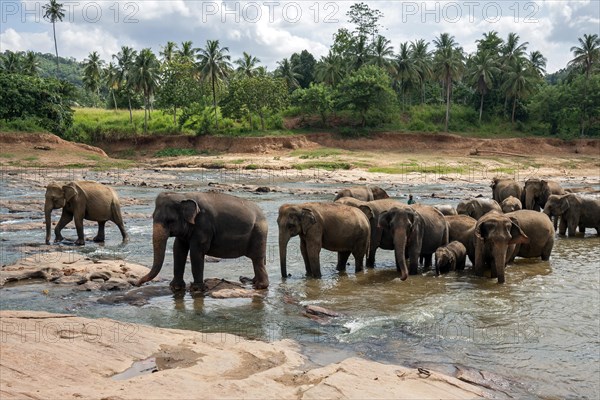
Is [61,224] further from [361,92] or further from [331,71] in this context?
[331,71]

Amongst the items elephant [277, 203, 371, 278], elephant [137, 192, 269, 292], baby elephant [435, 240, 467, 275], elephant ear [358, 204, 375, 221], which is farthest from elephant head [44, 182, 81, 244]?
baby elephant [435, 240, 467, 275]

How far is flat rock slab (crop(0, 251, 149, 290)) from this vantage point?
36.4 ft

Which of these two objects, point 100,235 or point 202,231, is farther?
point 100,235

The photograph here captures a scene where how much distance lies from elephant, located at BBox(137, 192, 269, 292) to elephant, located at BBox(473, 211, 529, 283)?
4.62 meters

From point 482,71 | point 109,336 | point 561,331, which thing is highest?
point 482,71

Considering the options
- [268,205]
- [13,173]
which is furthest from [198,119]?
[268,205]

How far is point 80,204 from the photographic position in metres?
16.0

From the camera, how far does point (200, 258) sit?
10438mm

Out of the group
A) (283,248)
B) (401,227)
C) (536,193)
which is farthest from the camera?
(536,193)

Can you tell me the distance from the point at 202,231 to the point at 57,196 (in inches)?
283

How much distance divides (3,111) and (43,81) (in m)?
5.56

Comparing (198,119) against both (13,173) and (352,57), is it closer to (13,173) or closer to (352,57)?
(352,57)

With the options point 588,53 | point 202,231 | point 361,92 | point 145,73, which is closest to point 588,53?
point 588,53

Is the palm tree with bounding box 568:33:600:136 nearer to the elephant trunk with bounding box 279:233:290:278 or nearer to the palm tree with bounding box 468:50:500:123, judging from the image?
the palm tree with bounding box 468:50:500:123
